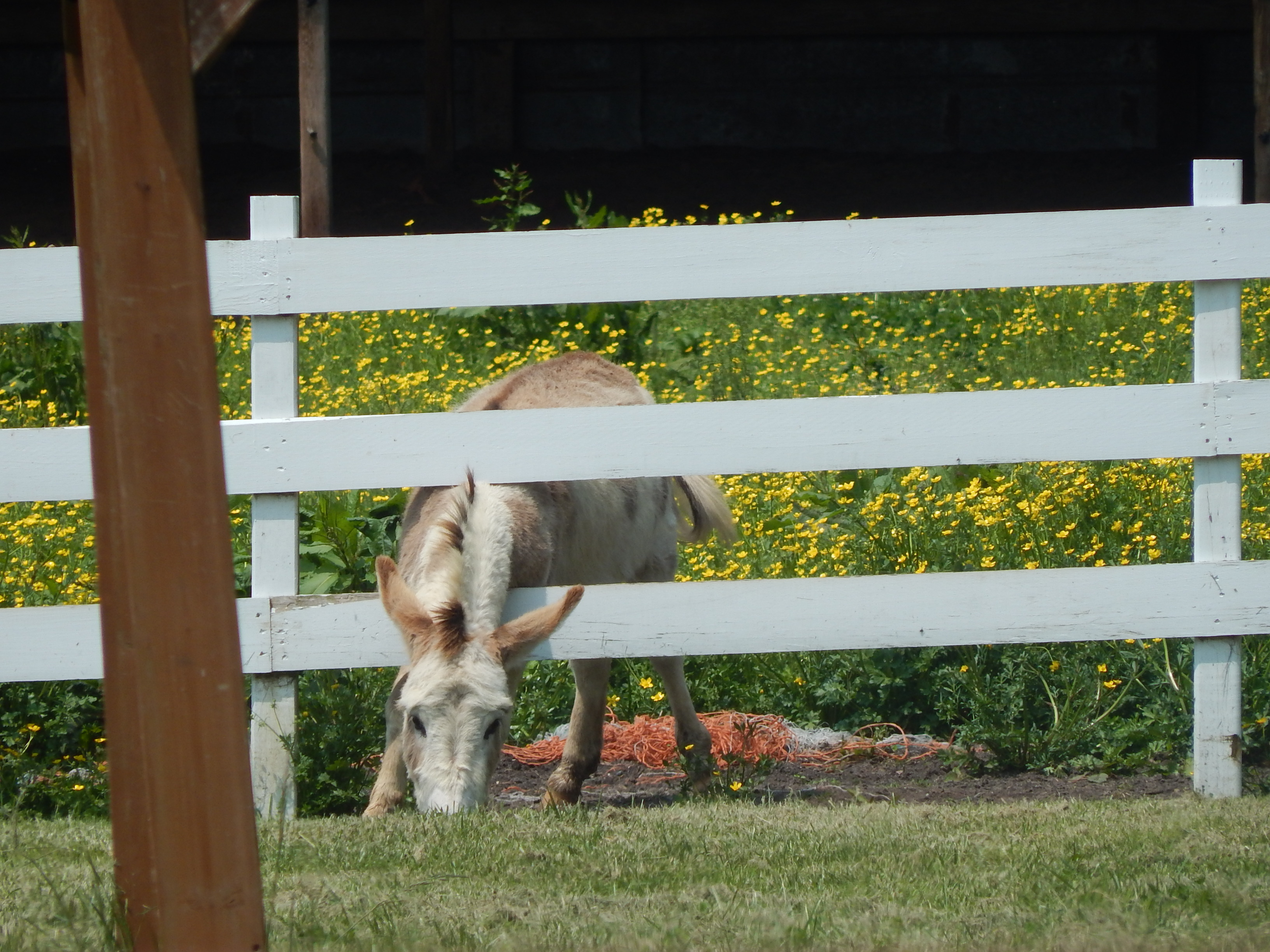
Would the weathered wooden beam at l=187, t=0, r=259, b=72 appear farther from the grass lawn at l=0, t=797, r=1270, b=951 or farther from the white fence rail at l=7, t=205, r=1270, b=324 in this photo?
the white fence rail at l=7, t=205, r=1270, b=324

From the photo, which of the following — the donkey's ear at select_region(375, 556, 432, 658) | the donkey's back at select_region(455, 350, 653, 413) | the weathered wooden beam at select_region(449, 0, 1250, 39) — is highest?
the weathered wooden beam at select_region(449, 0, 1250, 39)

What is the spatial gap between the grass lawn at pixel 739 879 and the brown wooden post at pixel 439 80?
10491mm

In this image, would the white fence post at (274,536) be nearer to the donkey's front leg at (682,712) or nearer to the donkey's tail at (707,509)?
the donkey's front leg at (682,712)

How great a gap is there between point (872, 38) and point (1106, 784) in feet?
38.9

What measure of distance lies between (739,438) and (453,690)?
1122 millimetres

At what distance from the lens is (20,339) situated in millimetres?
8516

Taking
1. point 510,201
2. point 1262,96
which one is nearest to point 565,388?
point 1262,96

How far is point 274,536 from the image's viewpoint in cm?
425

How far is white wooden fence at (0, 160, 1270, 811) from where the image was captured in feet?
13.7

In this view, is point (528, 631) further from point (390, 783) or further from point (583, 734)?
point (583, 734)

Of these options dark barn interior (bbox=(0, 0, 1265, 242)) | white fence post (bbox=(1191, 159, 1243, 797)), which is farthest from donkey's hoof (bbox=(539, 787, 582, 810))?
dark barn interior (bbox=(0, 0, 1265, 242))

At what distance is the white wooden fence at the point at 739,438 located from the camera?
417 centimetres

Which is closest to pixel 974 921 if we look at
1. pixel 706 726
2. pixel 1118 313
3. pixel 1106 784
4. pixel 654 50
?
pixel 1106 784

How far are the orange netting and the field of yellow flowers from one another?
0.11m
